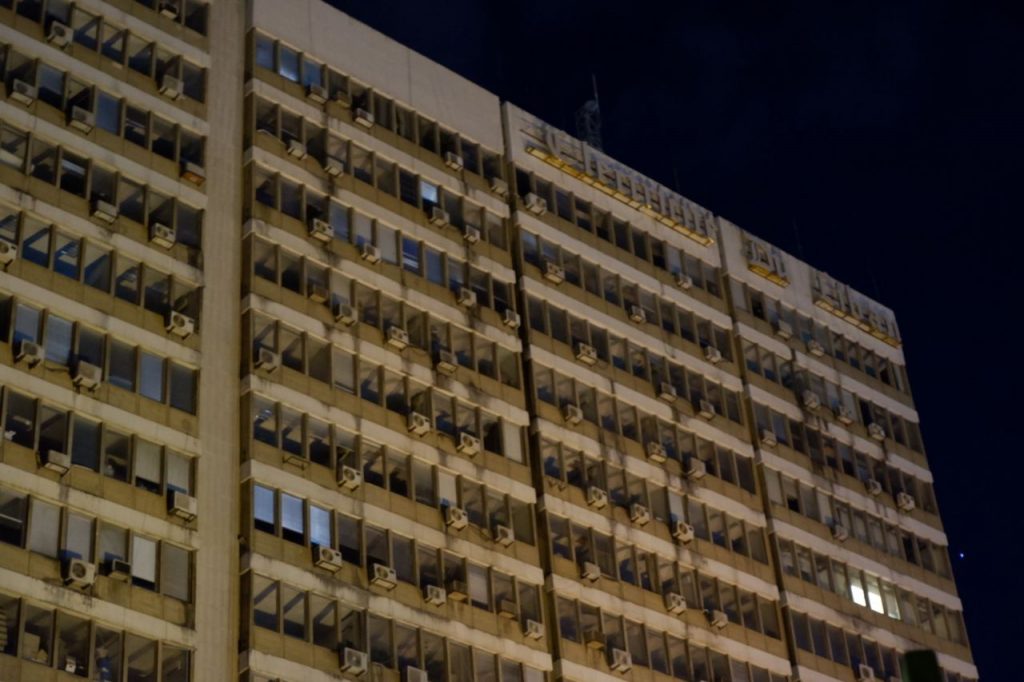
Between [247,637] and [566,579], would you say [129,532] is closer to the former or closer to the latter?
[247,637]

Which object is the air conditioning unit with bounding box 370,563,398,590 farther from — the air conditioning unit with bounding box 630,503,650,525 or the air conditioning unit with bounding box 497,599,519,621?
the air conditioning unit with bounding box 630,503,650,525

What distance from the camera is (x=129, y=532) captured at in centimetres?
5425

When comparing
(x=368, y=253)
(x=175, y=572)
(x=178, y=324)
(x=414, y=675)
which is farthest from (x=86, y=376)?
(x=368, y=253)

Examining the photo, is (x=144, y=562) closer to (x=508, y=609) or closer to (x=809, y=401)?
(x=508, y=609)

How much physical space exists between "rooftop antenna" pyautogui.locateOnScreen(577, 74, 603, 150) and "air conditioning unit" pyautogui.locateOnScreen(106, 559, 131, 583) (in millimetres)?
39654

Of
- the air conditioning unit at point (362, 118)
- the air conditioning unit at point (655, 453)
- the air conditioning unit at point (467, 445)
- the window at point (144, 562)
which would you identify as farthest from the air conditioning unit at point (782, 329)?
the window at point (144, 562)

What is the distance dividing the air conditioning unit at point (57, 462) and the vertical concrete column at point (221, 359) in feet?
16.1

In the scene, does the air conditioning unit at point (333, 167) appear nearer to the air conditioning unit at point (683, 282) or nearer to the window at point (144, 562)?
the window at point (144, 562)

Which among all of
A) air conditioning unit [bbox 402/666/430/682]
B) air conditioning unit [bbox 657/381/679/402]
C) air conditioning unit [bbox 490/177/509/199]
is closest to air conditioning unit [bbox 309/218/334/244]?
air conditioning unit [bbox 490/177/509/199]

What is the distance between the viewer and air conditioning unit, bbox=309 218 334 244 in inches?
2574

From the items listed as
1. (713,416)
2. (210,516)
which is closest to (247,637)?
(210,516)

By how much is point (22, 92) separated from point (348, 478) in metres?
16.1

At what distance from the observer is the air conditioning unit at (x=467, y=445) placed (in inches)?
2584

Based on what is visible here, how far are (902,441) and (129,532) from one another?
4429cm
